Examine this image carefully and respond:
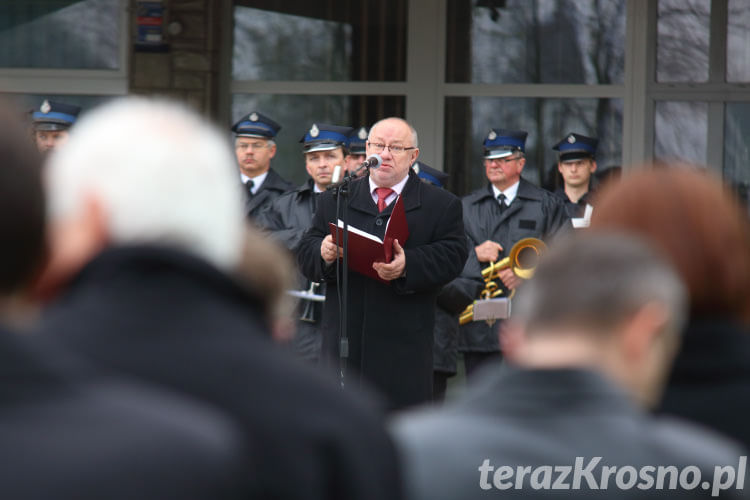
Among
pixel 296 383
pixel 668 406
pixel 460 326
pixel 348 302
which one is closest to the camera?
pixel 296 383

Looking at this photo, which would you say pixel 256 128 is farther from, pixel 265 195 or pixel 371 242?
pixel 371 242

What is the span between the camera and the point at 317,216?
6285 millimetres

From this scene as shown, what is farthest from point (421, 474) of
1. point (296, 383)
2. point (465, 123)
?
point (465, 123)

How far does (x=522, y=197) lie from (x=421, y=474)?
5.75m

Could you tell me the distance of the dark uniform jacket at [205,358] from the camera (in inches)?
64.2

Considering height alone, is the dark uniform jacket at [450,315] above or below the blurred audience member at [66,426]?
below

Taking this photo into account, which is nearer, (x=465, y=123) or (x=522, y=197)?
(x=522, y=197)

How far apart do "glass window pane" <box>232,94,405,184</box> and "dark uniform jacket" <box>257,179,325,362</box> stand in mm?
2560

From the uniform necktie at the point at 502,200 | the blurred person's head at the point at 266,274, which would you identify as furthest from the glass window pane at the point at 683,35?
the blurred person's head at the point at 266,274

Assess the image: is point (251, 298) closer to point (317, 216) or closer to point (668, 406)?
point (668, 406)

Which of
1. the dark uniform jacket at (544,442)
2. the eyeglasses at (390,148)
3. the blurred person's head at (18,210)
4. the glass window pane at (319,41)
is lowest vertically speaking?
the dark uniform jacket at (544,442)

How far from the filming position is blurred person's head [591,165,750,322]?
221cm

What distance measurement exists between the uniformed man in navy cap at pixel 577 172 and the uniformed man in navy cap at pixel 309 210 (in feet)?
4.81

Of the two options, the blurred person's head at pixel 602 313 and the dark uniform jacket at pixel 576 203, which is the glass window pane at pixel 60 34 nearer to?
the dark uniform jacket at pixel 576 203
